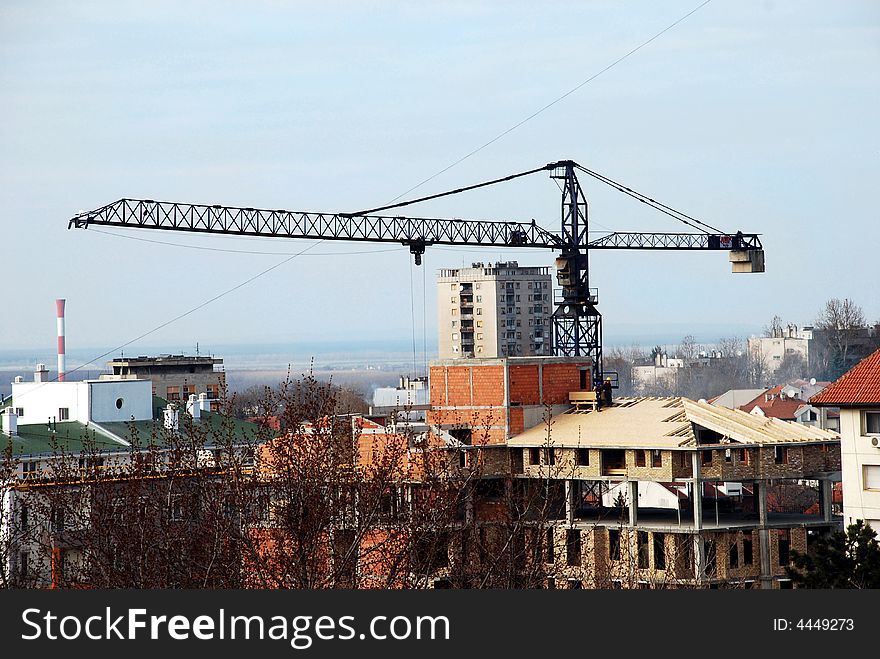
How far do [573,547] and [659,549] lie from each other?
90.6 inches

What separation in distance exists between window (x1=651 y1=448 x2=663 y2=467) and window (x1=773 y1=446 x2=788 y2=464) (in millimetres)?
2978

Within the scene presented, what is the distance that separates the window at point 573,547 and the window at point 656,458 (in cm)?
267

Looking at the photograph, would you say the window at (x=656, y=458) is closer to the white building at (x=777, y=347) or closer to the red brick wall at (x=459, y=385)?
the red brick wall at (x=459, y=385)

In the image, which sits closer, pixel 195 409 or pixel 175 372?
pixel 195 409

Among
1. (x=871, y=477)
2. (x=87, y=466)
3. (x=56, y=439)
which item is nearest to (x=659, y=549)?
(x=871, y=477)

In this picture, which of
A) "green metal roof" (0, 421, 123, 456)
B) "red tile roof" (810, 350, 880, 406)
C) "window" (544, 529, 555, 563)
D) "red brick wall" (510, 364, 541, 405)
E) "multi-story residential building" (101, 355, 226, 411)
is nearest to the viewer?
"window" (544, 529, 555, 563)

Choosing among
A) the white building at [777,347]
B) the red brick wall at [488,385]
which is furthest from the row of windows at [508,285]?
the red brick wall at [488,385]

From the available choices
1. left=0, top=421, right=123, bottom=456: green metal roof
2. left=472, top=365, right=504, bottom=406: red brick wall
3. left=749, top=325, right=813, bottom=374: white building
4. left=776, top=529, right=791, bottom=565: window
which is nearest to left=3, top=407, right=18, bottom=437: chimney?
left=0, top=421, right=123, bottom=456: green metal roof

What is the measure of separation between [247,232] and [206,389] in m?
38.3

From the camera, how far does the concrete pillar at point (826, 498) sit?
4456cm

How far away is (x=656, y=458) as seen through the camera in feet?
146

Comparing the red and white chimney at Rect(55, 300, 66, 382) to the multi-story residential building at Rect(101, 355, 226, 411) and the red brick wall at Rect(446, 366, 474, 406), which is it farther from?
the red brick wall at Rect(446, 366, 474, 406)

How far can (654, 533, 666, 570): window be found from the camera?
44.0m

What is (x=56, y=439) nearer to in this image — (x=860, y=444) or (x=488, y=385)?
(x=488, y=385)
